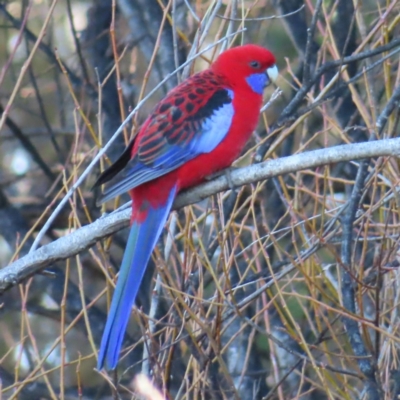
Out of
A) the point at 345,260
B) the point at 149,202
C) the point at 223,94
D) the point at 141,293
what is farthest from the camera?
the point at 141,293

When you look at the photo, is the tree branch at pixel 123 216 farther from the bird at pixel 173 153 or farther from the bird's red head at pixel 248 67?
the bird's red head at pixel 248 67

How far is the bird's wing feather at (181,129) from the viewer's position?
3652 mm

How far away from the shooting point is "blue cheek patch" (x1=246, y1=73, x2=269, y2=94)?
13.5 feet

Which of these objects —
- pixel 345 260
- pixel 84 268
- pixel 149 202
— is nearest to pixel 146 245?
pixel 149 202

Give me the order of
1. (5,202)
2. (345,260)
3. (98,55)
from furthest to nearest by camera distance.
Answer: (98,55) → (5,202) → (345,260)

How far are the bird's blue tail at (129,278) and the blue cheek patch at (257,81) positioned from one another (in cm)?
82

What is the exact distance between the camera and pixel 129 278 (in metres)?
3.39

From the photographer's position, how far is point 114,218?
3.31 m

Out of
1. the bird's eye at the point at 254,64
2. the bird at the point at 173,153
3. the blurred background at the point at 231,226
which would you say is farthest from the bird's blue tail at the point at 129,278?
the bird's eye at the point at 254,64

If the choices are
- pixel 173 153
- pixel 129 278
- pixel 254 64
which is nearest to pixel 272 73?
pixel 254 64

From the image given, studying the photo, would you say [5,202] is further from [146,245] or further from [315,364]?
[315,364]

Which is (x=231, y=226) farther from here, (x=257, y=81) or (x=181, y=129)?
(x=257, y=81)

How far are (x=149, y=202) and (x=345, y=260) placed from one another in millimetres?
913

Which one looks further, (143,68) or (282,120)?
(143,68)
